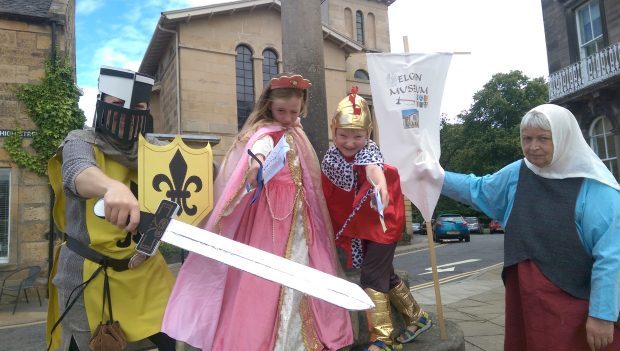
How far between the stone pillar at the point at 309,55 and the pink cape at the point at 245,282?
1075 mm

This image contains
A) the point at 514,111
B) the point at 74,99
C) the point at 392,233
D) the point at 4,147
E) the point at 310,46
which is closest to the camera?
the point at 392,233

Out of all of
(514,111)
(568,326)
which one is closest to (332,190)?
(568,326)

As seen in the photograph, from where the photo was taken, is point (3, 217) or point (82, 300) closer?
point (82, 300)

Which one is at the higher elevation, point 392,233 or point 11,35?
point 11,35

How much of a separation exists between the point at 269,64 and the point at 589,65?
11137 millimetres

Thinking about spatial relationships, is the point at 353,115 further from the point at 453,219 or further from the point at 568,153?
the point at 453,219

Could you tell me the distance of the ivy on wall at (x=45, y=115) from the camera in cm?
985

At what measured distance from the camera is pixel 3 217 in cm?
984

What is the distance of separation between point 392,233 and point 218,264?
36.3 inches

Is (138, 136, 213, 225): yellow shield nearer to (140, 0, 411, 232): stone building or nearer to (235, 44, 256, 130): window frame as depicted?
(140, 0, 411, 232): stone building

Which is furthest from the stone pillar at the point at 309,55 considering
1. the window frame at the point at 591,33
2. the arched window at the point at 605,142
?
the window frame at the point at 591,33

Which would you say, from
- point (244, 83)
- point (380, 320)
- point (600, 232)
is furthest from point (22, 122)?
point (600, 232)

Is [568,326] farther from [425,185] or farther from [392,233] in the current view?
[425,185]

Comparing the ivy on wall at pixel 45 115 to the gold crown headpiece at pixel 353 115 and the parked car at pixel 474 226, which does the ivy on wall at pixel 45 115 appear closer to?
the gold crown headpiece at pixel 353 115
